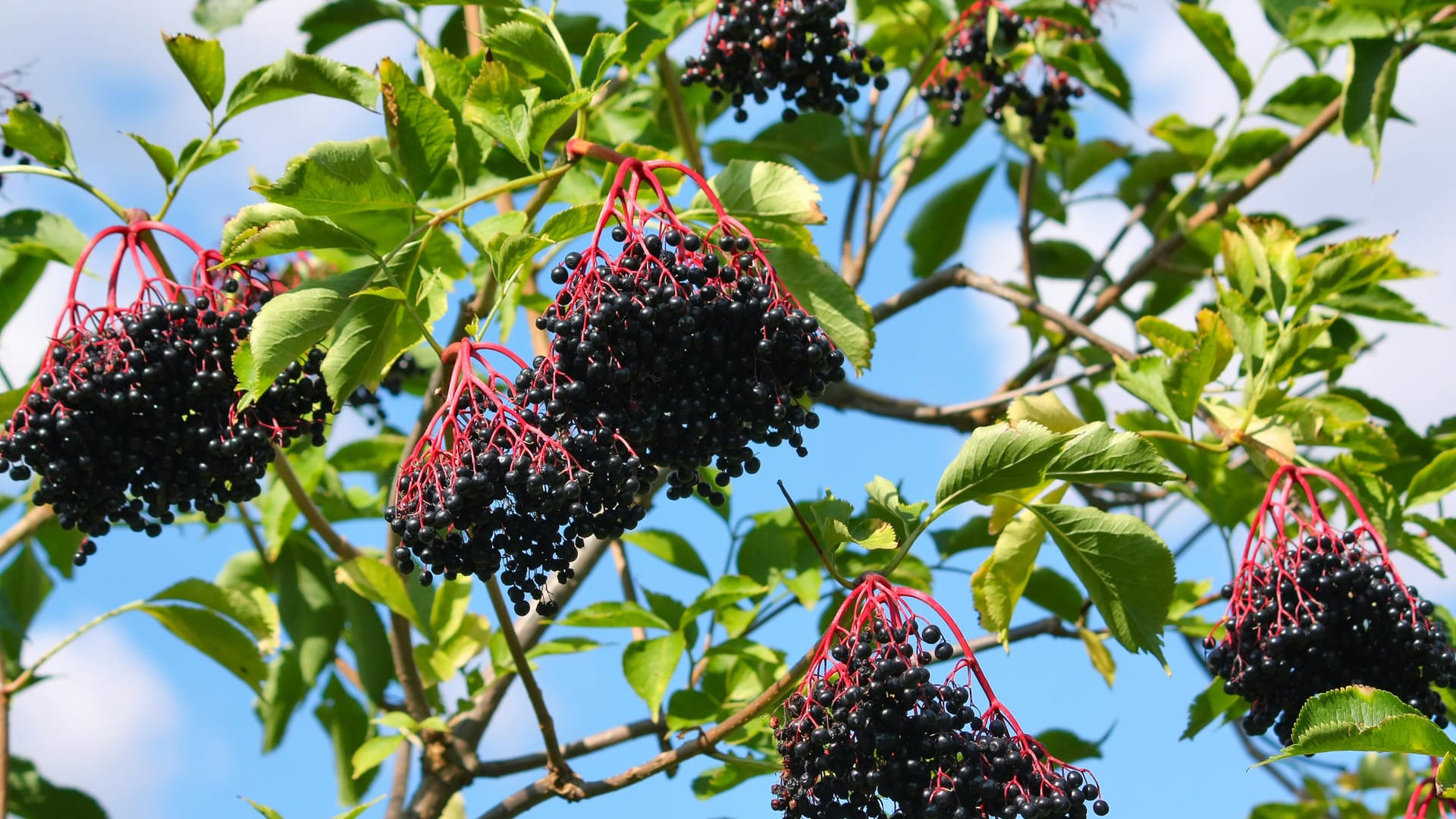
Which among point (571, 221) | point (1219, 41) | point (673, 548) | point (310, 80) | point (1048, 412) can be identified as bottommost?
point (571, 221)

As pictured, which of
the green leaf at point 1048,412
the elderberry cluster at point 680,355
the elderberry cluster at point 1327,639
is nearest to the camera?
the elderberry cluster at point 680,355

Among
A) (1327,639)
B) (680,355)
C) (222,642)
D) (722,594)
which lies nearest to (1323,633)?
(1327,639)

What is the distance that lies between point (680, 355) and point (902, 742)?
70cm

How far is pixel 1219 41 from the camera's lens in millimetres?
3879

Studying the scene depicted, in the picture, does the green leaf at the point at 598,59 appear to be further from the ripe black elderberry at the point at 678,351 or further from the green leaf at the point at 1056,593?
the green leaf at the point at 1056,593

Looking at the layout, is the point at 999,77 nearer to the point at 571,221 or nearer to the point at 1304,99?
the point at 1304,99

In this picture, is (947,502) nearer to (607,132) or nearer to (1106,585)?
(1106,585)

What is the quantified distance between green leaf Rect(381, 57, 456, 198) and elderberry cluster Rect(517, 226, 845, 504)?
18.5 inches

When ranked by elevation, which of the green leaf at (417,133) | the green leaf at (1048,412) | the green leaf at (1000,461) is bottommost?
the green leaf at (1000,461)

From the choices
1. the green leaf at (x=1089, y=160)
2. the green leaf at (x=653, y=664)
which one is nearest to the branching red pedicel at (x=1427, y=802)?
the green leaf at (x=653, y=664)

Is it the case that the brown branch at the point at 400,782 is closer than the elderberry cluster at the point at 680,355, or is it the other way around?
the elderberry cluster at the point at 680,355

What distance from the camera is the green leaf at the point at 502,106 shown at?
240 centimetres

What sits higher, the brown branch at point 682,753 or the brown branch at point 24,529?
the brown branch at point 24,529

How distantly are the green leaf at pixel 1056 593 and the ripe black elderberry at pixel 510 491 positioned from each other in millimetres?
1695
